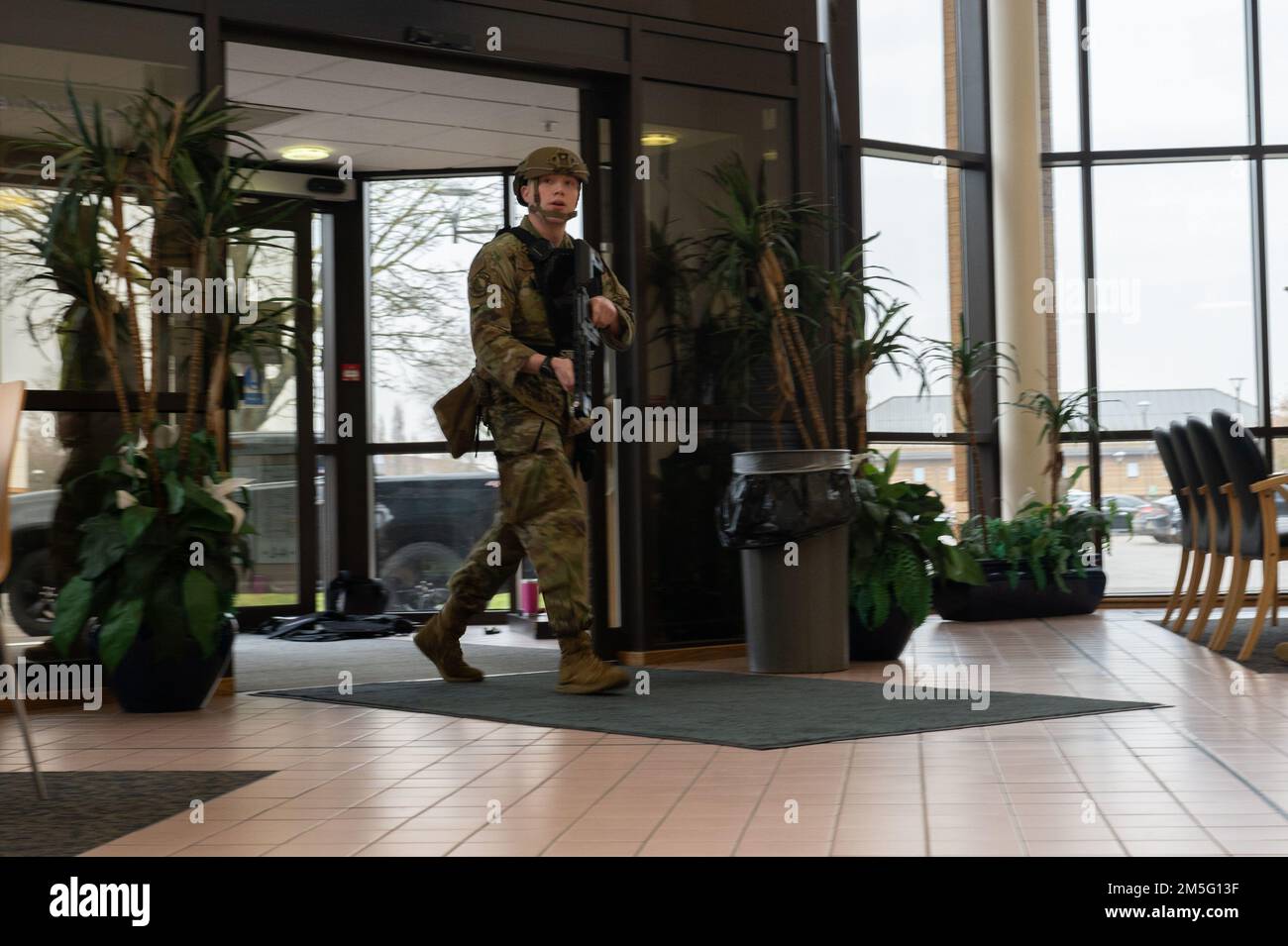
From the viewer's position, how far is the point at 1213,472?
238 inches

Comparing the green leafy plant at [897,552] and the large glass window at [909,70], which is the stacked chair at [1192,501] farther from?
the large glass window at [909,70]

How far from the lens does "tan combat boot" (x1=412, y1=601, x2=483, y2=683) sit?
5062 millimetres

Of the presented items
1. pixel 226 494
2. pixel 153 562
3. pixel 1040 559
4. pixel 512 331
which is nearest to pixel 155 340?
pixel 226 494

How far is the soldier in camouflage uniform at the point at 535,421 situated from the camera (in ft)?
15.5

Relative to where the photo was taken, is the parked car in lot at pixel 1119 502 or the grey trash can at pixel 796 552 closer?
the grey trash can at pixel 796 552

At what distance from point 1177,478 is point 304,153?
5042mm

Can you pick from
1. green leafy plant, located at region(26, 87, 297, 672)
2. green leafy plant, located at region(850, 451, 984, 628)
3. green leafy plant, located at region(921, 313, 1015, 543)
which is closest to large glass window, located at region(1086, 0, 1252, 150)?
green leafy plant, located at region(921, 313, 1015, 543)

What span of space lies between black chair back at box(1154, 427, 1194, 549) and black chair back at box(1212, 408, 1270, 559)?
3.60ft

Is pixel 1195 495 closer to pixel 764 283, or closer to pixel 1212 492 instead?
pixel 1212 492

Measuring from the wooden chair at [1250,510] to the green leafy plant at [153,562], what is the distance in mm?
3591

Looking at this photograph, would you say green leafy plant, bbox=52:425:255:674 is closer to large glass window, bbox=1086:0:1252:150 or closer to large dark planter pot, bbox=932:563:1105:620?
large dark planter pot, bbox=932:563:1105:620

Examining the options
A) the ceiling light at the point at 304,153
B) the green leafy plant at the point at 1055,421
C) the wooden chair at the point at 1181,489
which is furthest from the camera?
the green leafy plant at the point at 1055,421

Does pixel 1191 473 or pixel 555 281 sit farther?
pixel 1191 473

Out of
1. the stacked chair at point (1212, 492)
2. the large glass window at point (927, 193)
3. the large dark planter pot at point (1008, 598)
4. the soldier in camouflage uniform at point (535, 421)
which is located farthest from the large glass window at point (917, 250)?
the soldier in camouflage uniform at point (535, 421)
